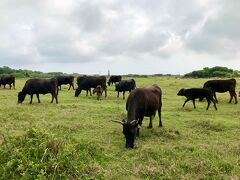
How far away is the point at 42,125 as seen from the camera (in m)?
13.3

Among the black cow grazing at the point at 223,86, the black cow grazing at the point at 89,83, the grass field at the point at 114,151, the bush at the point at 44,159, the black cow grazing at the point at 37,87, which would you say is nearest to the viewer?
the bush at the point at 44,159

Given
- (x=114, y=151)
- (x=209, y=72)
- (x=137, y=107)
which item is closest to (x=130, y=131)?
(x=114, y=151)

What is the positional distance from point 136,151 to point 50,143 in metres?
2.55

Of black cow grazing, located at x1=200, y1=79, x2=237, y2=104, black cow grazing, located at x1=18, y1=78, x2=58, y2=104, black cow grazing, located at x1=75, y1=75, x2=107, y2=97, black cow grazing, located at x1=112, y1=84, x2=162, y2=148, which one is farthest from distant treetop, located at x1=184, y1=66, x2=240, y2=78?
black cow grazing, located at x1=112, y1=84, x2=162, y2=148

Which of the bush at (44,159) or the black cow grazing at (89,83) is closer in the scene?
the bush at (44,159)

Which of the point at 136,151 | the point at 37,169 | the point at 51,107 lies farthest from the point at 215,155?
the point at 51,107

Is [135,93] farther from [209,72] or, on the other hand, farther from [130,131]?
[209,72]

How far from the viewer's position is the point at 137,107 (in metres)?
11.4

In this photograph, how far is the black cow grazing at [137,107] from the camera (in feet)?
33.2

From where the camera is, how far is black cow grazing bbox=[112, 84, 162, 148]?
10.1 meters

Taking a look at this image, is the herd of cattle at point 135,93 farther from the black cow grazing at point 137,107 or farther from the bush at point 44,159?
the bush at point 44,159

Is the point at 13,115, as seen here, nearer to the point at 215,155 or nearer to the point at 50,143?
the point at 50,143

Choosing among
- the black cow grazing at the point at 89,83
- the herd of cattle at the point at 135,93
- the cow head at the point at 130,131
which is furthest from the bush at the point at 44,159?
the black cow grazing at the point at 89,83

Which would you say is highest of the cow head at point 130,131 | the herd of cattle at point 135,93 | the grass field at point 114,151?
the herd of cattle at point 135,93
